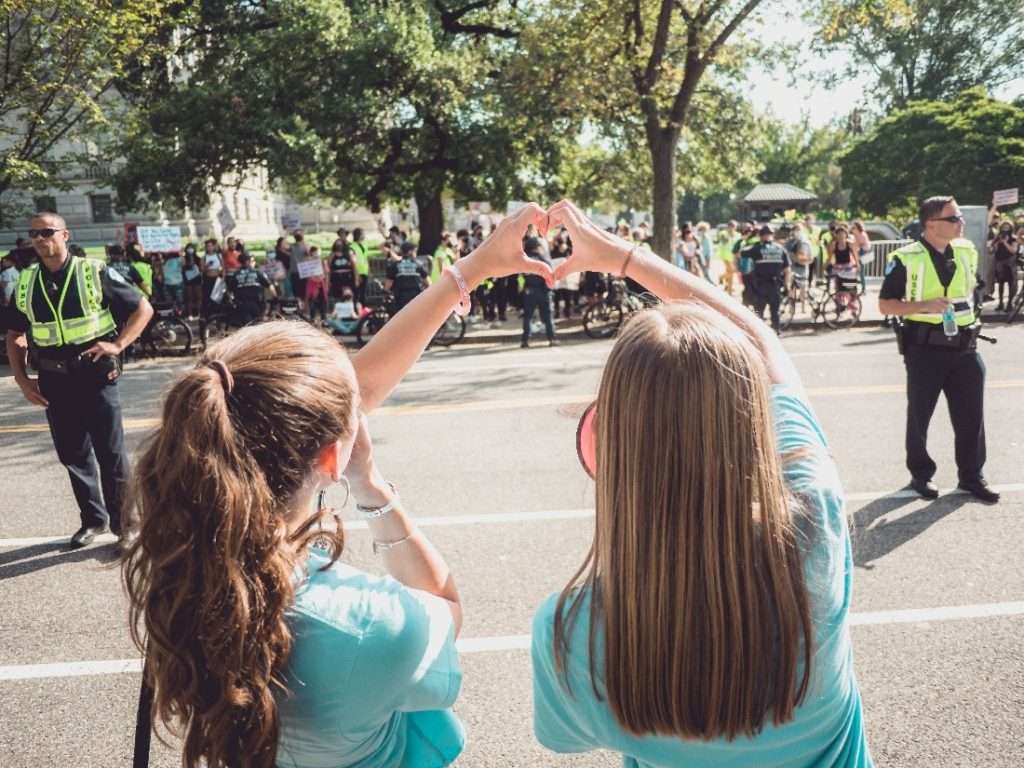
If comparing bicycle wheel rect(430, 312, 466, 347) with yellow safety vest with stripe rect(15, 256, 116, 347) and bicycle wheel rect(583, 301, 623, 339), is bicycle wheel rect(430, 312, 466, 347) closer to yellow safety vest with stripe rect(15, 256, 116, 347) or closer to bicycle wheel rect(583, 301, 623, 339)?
bicycle wheel rect(583, 301, 623, 339)

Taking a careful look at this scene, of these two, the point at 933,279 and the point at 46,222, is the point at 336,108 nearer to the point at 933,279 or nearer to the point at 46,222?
the point at 46,222

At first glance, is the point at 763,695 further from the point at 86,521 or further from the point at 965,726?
the point at 86,521

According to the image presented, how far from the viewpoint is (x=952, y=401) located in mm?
5562

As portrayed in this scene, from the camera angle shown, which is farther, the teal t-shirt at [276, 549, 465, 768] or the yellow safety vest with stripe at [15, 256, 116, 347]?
the yellow safety vest with stripe at [15, 256, 116, 347]

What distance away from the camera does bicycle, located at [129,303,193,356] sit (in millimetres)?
14409

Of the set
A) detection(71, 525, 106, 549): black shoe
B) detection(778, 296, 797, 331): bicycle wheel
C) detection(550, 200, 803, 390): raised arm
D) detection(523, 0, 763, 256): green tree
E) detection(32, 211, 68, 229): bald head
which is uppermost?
detection(523, 0, 763, 256): green tree

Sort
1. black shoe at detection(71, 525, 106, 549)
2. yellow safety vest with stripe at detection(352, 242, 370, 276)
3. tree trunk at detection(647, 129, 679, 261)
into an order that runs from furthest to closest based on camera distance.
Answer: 1. yellow safety vest with stripe at detection(352, 242, 370, 276)
2. tree trunk at detection(647, 129, 679, 261)
3. black shoe at detection(71, 525, 106, 549)

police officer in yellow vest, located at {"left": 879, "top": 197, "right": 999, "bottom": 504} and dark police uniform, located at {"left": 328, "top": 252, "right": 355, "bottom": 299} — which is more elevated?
dark police uniform, located at {"left": 328, "top": 252, "right": 355, "bottom": 299}

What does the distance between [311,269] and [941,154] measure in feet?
121

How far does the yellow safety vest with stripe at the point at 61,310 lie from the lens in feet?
16.7

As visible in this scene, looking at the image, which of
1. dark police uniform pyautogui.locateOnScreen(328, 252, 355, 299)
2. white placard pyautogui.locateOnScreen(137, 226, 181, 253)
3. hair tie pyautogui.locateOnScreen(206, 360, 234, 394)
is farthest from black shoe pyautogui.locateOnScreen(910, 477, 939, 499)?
white placard pyautogui.locateOnScreen(137, 226, 181, 253)

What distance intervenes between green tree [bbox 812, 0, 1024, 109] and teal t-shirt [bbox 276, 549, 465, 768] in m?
51.9

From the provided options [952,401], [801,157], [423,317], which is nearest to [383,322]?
[952,401]

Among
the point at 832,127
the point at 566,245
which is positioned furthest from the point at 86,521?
Answer: the point at 832,127
